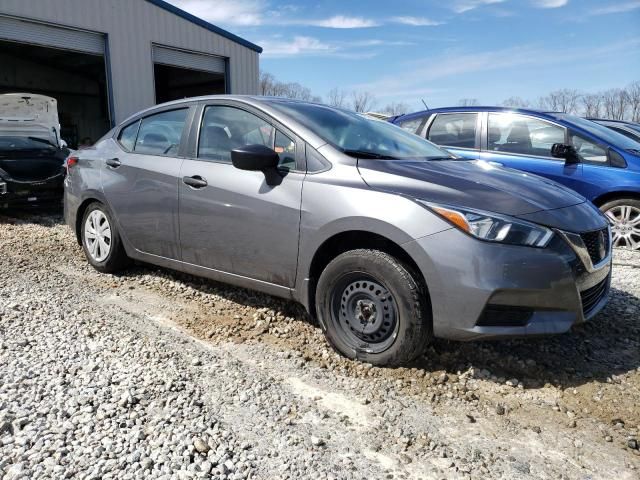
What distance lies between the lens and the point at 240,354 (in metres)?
3.09

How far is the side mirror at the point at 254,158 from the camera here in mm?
3074

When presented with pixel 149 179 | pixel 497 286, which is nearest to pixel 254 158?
pixel 149 179

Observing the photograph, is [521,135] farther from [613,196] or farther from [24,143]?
[24,143]

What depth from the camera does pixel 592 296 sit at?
9.38ft

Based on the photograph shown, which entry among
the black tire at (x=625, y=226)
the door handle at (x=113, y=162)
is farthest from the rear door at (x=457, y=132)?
the door handle at (x=113, y=162)

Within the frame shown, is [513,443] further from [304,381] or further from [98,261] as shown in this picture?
[98,261]

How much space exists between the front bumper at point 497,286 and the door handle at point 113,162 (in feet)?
9.16

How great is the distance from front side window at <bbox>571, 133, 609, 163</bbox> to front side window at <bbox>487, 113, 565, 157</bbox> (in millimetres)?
146

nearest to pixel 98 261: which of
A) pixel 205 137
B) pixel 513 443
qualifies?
pixel 205 137

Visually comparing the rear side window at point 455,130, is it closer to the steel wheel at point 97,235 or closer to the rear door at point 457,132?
the rear door at point 457,132

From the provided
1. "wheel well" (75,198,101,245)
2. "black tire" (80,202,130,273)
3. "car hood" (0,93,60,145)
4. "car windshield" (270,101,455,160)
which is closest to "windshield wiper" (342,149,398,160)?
"car windshield" (270,101,455,160)

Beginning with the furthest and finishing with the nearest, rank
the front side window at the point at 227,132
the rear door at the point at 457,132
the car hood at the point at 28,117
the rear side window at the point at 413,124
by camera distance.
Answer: the car hood at the point at 28,117 → the rear side window at the point at 413,124 → the rear door at the point at 457,132 → the front side window at the point at 227,132

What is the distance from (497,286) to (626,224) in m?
4.07

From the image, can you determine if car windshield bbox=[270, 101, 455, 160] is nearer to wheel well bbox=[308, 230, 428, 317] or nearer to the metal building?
wheel well bbox=[308, 230, 428, 317]
